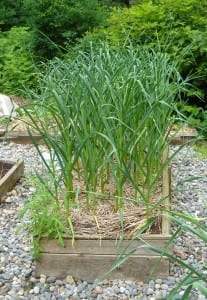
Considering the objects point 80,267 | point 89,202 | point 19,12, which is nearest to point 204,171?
point 89,202

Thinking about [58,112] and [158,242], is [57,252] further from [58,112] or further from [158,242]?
[58,112]

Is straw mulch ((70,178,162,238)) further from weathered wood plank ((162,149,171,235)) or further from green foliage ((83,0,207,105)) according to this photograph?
green foliage ((83,0,207,105))

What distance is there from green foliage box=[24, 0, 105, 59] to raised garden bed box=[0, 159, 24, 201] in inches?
138

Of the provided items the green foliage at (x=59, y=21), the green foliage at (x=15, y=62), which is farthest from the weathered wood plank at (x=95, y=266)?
the green foliage at (x=59, y=21)

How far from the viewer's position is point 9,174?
11.5ft

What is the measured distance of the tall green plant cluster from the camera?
2561 millimetres

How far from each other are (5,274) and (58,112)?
2.61 feet

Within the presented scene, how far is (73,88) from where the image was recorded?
269cm

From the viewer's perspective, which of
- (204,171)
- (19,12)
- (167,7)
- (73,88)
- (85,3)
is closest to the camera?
(73,88)

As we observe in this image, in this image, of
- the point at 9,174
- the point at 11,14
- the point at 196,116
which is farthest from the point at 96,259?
the point at 11,14

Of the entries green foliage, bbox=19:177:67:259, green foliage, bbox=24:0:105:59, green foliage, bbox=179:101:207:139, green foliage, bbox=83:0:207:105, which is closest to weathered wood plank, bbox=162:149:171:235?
green foliage, bbox=19:177:67:259

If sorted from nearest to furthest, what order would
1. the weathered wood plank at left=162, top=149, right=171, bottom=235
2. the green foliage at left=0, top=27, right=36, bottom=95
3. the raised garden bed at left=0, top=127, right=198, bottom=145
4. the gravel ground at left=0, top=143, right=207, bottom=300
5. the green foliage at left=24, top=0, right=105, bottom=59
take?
the gravel ground at left=0, top=143, right=207, bottom=300 < the weathered wood plank at left=162, top=149, right=171, bottom=235 < the raised garden bed at left=0, top=127, right=198, bottom=145 < the green foliage at left=0, top=27, right=36, bottom=95 < the green foliage at left=24, top=0, right=105, bottom=59

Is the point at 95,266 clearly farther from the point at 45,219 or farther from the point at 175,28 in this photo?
the point at 175,28

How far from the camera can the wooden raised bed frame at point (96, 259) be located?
2439mm
